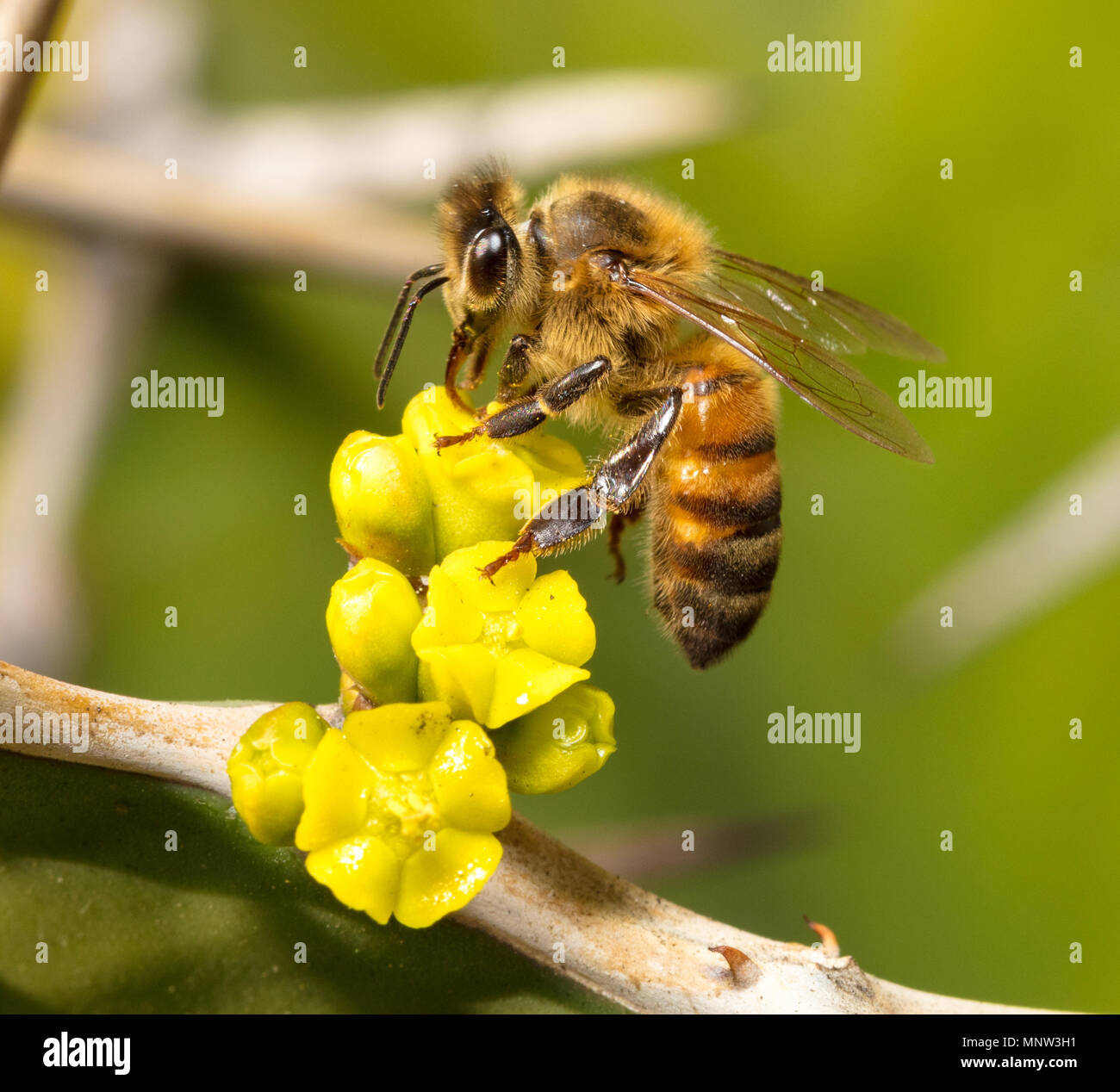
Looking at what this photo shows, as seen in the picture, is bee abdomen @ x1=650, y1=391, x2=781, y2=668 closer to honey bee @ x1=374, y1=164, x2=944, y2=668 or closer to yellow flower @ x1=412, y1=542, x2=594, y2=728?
honey bee @ x1=374, y1=164, x2=944, y2=668

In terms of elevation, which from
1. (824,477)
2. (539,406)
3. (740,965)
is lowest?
(740,965)

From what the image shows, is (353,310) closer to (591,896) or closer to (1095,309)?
(1095,309)

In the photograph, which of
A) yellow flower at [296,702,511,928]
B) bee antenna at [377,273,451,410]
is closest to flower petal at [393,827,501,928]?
yellow flower at [296,702,511,928]

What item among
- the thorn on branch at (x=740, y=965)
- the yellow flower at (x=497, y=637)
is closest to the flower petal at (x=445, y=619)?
the yellow flower at (x=497, y=637)

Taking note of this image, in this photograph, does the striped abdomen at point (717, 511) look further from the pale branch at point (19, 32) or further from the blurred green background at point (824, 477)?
the pale branch at point (19, 32)

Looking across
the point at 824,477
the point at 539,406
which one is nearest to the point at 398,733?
the point at 539,406

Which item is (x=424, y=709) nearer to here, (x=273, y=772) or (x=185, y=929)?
(x=273, y=772)
